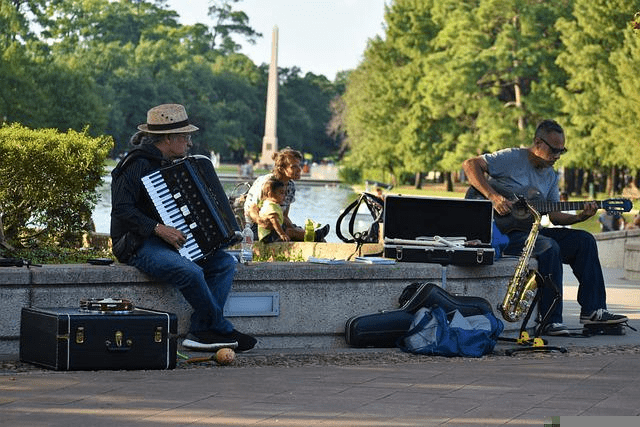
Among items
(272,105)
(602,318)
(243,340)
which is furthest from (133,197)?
(272,105)

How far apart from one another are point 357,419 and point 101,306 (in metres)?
2.19

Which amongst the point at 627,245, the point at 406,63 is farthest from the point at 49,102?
the point at 627,245

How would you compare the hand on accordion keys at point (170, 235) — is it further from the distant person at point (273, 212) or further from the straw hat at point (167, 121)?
the distant person at point (273, 212)

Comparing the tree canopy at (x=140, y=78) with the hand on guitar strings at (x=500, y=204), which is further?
the tree canopy at (x=140, y=78)

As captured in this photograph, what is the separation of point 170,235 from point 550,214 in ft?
11.4

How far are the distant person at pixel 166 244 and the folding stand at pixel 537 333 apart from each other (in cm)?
194

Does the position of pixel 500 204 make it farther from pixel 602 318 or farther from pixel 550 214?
pixel 602 318

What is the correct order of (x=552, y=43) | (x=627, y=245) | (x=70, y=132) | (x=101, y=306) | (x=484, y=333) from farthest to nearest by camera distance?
(x=552, y=43) → (x=627, y=245) → (x=70, y=132) → (x=484, y=333) → (x=101, y=306)

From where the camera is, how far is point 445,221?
10.5 meters

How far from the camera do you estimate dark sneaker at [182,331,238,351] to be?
362 inches

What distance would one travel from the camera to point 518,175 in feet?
36.8

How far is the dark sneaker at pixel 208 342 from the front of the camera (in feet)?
30.2

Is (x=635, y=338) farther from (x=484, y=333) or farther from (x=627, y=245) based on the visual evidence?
(x=627, y=245)

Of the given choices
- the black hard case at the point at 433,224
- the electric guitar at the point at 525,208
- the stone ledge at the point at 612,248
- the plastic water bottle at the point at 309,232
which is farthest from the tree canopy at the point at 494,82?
the black hard case at the point at 433,224
